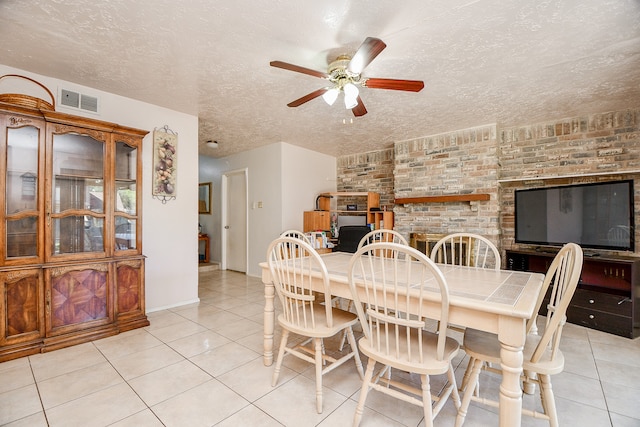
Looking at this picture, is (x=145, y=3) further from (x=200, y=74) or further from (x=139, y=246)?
(x=139, y=246)

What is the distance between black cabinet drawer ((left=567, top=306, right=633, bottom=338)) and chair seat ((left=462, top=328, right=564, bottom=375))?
202cm

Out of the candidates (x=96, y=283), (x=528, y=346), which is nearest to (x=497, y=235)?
(x=528, y=346)

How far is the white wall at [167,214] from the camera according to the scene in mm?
3061

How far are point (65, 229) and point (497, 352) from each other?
3.34 meters

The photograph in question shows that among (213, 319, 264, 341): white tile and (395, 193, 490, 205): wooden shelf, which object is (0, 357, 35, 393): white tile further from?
(395, 193, 490, 205): wooden shelf

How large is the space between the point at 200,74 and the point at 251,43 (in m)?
0.72

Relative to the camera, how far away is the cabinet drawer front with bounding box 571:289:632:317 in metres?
2.74

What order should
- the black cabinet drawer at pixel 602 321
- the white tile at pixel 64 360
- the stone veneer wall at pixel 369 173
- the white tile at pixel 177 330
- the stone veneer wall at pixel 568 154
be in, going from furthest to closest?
1. the stone veneer wall at pixel 369 173
2. the stone veneer wall at pixel 568 154
3. the black cabinet drawer at pixel 602 321
4. the white tile at pixel 177 330
5. the white tile at pixel 64 360

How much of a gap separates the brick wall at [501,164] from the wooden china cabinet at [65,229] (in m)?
3.68

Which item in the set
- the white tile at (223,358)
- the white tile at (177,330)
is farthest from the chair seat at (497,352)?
the white tile at (177,330)

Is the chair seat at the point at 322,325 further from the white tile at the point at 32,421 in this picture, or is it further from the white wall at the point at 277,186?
the white wall at the point at 277,186

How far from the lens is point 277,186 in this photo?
4.74 meters

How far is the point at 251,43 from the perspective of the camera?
205cm

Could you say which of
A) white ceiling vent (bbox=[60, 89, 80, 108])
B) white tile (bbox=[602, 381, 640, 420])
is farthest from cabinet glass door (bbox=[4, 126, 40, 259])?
white tile (bbox=[602, 381, 640, 420])
